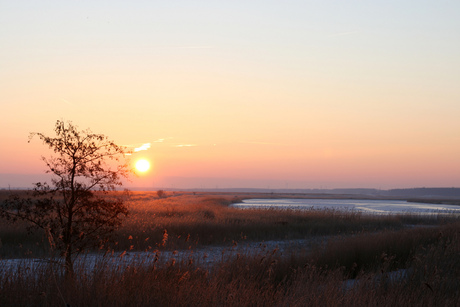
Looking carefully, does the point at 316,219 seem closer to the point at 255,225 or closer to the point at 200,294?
the point at 255,225

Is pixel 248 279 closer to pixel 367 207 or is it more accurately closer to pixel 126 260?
pixel 126 260

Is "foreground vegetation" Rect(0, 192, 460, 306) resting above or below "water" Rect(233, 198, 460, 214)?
above

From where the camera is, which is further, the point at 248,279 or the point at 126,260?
the point at 126,260

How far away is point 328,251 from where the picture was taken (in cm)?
1212

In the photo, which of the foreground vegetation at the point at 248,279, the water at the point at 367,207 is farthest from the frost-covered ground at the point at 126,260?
the water at the point at 367,207

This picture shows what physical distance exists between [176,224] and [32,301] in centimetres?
1382

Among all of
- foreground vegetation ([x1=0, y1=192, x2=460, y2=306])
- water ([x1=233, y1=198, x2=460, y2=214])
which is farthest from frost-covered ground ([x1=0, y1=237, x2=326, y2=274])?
water ([x1=233, y1=198, x2=460, y2=214])

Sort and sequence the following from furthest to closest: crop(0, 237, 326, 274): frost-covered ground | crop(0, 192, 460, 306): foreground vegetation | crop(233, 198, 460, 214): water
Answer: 1. crop(233, 198, 460, 214): water
2. crop(0, 237, 326, 274): frost-covered ground
3. crop(0, 192, 460, 306): foreground vegetation

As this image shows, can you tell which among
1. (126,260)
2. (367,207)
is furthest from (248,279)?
(367,207)

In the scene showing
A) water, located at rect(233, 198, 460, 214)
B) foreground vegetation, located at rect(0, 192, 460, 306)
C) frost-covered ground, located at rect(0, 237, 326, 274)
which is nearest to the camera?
foreground vegetation, located at rect(0, 192, 460, 306)

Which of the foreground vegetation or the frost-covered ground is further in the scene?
the frost-covered ground

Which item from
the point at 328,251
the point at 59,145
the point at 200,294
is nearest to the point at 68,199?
the point at 59,145

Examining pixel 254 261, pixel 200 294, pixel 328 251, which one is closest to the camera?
pixel 200 294

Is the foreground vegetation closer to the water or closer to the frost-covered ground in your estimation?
the frost-covered ground
